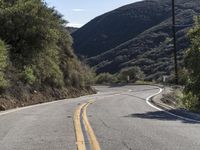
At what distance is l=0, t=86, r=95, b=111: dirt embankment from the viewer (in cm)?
2847

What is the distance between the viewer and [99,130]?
14.2 metres

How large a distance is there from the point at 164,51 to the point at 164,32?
13.4 metres

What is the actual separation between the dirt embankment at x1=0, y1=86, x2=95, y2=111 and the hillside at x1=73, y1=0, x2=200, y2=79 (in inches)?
1825

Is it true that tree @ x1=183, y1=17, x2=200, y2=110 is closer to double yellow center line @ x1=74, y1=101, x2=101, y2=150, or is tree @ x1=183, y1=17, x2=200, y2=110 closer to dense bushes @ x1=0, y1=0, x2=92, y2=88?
dense bushes @ x1=0, y1=0, x2=92, y2=88

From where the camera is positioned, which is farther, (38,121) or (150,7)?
(150,7)

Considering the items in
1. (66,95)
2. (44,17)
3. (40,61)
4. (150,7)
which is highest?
(150,7)

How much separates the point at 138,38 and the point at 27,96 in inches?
3356

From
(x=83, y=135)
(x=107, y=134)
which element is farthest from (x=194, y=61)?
(x=83, y=135)

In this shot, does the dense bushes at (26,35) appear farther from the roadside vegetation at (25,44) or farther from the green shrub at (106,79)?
the green shrub at (106,79)

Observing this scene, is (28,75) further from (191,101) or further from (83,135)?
(83,135)

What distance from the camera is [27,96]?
32.6 metres

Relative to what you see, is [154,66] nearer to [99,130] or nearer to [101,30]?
[101,30]

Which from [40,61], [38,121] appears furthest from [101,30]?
[38,121]

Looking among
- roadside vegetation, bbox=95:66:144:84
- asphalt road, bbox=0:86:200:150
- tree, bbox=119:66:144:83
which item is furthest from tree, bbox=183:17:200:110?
tree, bbox=119:66:144:83
